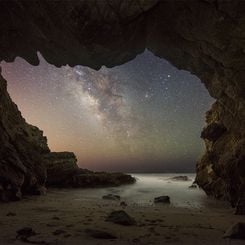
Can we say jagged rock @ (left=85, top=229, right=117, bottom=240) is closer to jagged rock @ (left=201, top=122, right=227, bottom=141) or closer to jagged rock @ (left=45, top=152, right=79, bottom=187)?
jagged rock @ (left=201, top=122, right=227, bottom=141)

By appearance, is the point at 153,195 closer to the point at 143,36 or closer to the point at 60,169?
the point at 60,169

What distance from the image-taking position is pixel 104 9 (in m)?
10.7

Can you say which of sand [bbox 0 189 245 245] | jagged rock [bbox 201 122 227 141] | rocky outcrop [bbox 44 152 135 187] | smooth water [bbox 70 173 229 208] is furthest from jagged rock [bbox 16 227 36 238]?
rocky outcrop [bbox 44 152 135 187]

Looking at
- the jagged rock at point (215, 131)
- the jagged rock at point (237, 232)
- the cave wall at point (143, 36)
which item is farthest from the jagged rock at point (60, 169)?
the jagged rock at point (237, 232)

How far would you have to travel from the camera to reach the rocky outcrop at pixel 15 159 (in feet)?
59.0

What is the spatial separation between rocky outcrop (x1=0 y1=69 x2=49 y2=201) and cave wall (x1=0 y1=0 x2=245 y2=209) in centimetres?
658

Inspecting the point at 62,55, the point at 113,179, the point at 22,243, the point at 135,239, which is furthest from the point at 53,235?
the point at 113,179

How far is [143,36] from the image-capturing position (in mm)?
13422

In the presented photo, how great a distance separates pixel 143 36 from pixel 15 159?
11462mm

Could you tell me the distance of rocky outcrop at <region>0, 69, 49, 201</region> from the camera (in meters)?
18.0

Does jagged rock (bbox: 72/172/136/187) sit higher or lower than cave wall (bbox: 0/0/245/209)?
lower

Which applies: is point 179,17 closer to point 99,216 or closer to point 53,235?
point 99,216

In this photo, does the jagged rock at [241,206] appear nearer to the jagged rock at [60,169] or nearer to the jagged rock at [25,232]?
the jagged rock at [25,232]

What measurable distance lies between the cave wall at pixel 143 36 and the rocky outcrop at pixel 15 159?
658cm
